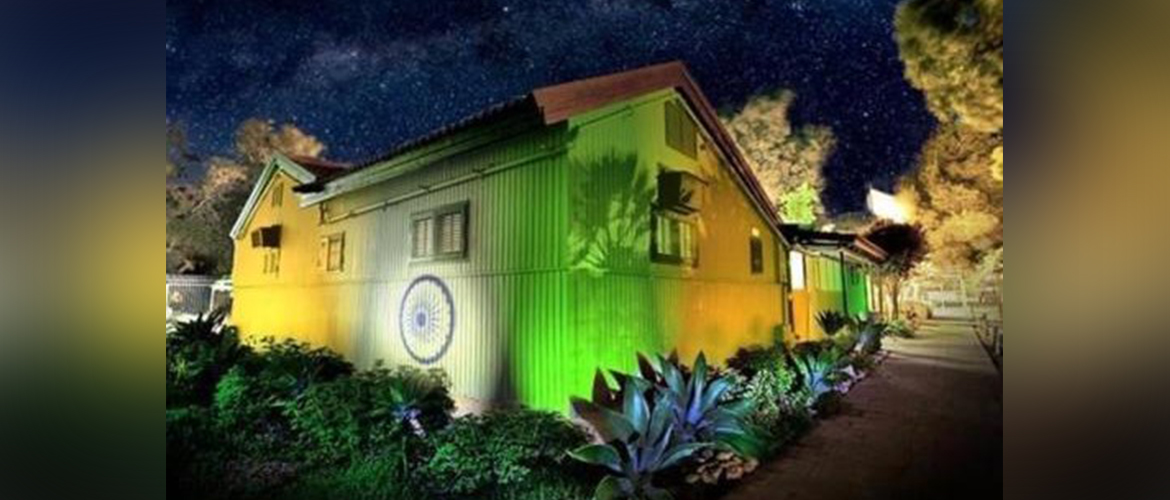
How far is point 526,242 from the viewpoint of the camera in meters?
4.44

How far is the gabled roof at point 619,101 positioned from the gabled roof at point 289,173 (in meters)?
0.76

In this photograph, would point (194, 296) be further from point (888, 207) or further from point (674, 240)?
point (888, 207)

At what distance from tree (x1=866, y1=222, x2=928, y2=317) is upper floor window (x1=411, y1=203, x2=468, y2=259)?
2728mm

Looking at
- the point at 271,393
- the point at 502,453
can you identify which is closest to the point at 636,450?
the point at 502,453

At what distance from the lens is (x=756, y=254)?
4.79 m

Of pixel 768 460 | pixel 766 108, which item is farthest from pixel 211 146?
pixel 768 460

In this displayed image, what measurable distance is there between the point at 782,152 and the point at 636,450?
2196 mm

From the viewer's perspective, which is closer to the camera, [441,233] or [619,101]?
[619,101]

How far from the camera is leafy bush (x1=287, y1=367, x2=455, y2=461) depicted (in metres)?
4.60

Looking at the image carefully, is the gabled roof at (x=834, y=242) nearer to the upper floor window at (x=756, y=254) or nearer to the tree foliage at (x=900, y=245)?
the tree foliage at (x=900, y=245)

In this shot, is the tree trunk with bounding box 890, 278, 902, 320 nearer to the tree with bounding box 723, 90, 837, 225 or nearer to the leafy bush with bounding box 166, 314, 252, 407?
the tree with bounding box 723, 90, 837, 225

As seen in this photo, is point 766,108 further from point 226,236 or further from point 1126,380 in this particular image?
point 226,236

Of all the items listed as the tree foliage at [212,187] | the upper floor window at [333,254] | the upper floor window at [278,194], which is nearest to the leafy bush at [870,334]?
the upper floor window at [333,254]

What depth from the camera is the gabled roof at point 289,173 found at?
516cm
